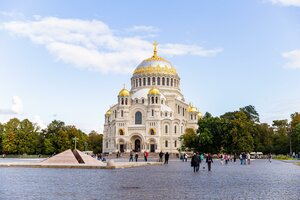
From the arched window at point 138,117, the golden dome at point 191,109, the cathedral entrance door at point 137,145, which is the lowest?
the cathedral entrance door at point 137,145

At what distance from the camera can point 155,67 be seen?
104 meters

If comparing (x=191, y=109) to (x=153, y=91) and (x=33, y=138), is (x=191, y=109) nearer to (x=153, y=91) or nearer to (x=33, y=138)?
(x=153, y=91)

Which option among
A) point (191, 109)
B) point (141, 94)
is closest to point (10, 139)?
point (141, 94)

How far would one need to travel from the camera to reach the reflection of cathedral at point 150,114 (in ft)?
310

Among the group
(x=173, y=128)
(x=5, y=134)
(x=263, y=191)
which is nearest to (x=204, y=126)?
(x=173, y=128)

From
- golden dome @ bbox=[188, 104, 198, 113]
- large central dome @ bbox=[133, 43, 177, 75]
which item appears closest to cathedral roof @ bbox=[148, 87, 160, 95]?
large central dome @ bbox=[133, 43, 177, 75]

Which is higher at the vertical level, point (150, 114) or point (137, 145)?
point (150, 114)

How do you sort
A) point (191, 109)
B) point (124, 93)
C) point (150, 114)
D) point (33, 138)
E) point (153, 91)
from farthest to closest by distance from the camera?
1. point (191, 109)
2. point (124, 93)
3. point (153, 91)
4. point (150, 114)
5. point (33, 138)

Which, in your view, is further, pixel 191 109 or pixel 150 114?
pixel 191 109

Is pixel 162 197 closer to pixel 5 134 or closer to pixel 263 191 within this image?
pixel 263 191

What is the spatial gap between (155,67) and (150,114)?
550 inches

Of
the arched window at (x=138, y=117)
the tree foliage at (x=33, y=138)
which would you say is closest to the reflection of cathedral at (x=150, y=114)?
the arched window at (x=138, y=117)

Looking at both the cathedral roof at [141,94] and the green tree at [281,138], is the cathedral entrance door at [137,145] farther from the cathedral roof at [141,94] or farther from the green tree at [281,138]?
the green tree at [281,138]

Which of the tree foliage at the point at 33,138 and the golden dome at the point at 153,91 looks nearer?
the tree foliage at the point at 33,138
